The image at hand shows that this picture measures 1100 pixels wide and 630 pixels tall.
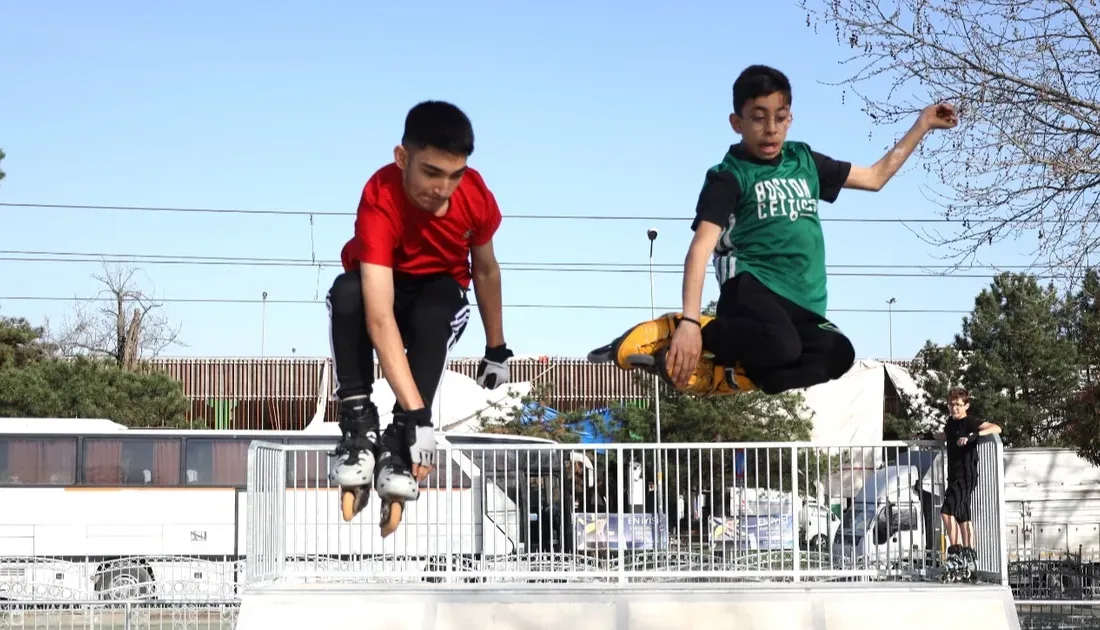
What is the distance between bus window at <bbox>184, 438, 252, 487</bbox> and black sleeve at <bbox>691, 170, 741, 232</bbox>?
21004 millimetres

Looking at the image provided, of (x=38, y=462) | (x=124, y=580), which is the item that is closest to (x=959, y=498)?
(x=124, y=580)

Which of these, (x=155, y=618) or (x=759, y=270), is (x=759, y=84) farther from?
(x=155, y=618)

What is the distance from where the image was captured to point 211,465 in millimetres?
24938

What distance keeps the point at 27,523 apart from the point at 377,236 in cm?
2177

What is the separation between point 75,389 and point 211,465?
14.8 m

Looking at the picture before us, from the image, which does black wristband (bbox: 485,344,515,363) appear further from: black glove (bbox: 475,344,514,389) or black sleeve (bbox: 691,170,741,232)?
black sleeve (bbox: 691,170,741,232)

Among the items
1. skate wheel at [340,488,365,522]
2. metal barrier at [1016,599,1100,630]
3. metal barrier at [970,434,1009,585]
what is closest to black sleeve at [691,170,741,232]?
skate wheel at [340,488,365,522]

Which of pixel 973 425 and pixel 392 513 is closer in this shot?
pixel 392 513

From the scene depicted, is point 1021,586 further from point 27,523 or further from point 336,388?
point 336,388

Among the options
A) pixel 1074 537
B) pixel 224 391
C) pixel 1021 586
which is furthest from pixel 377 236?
pixel 224 391

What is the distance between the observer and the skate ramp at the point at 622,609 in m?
8.63

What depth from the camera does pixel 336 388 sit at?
4.98m

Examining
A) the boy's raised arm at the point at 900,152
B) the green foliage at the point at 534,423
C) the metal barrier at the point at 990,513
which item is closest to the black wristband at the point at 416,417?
the boy's raised arm at the point at 900,152

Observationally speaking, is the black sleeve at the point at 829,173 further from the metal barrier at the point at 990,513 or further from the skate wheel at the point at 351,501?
the metal barrier at the point at 990,513
